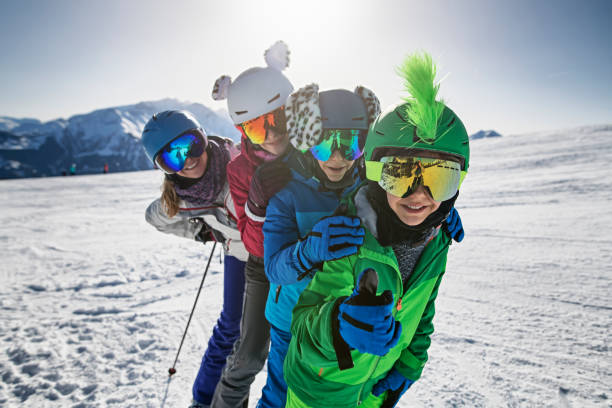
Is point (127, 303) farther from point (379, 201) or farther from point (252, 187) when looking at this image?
point (379, 201)

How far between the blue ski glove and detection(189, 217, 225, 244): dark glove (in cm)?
179

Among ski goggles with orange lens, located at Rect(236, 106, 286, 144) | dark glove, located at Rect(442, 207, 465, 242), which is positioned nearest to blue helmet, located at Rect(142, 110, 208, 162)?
ski goggles with orange lens, located at Rect(236, 106, 286, 144)

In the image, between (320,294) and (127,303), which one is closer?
(320,294)

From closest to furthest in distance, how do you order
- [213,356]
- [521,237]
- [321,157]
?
[321,157], [213,356], [521,237]

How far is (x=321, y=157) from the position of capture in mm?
1687

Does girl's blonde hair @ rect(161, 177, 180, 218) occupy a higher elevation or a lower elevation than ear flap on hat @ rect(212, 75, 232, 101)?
lower

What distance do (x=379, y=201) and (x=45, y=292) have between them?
17.3ft

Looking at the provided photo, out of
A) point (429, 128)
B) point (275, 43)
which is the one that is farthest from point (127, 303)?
point (429, 128)

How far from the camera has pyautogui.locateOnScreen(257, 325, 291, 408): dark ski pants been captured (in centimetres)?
187

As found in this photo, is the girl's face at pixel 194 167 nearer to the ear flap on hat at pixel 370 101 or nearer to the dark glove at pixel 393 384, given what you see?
the ear flap on hat at pixel 370 101

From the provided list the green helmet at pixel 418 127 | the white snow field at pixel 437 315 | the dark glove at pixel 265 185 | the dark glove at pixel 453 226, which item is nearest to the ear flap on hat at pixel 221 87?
the dark glove at pixel 265 185

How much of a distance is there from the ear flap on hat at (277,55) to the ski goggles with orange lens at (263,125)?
18.7 inches

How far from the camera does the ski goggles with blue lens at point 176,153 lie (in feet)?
7.97

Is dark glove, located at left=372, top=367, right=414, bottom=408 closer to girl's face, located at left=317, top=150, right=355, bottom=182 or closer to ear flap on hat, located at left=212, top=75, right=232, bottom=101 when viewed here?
girl's face, located at left=317, top=150, right=355, bottom=182
